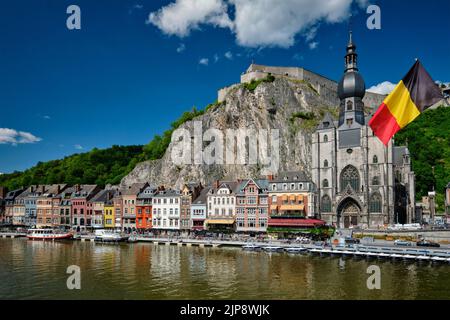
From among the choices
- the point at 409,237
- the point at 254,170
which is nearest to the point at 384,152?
the point at 409,237

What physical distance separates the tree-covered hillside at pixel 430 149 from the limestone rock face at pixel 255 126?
2403 centimetres

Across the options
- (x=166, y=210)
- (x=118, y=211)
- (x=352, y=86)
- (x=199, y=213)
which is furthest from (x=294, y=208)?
(x=118, y=211)

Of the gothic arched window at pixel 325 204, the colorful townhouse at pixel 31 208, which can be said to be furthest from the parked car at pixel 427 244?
the colorful townhouse at pixel 31 208

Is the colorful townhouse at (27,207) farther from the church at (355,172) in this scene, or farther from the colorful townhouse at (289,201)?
the church at (355,172)

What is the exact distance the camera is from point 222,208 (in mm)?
67562

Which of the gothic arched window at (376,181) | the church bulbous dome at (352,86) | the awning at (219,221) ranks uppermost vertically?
the church bulbous dome at (352,86)

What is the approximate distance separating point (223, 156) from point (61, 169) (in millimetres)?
63788

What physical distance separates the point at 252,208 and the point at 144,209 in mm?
22346

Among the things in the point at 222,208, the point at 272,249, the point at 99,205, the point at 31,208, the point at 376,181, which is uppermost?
the point at 376,181

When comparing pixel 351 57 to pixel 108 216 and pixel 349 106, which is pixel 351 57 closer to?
pixel 349 106

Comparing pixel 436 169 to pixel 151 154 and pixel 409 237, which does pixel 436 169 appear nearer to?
pixel 409 237

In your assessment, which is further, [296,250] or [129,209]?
[129,209]

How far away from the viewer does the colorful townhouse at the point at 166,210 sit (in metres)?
71.8

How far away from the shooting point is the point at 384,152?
63.6 metres
